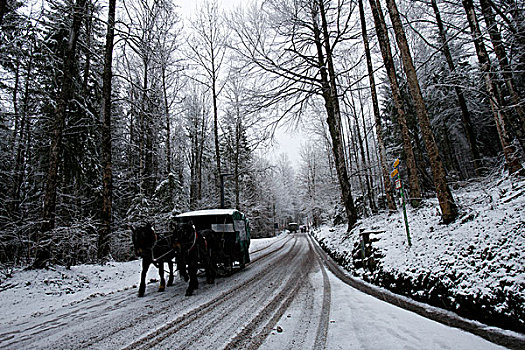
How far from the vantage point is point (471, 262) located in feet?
11.0

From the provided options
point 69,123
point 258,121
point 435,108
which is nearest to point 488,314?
point 258,121

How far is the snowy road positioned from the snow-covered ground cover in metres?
0.52

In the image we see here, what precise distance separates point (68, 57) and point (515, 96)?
1410 cm

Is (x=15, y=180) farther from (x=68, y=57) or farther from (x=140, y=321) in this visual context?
(x=140, y=321)

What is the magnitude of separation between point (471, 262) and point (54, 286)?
8.41m

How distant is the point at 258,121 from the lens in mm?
11750

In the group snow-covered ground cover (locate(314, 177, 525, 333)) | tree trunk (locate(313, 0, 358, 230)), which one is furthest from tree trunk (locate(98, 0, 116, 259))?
tree trunk (locate(313, 0, 358, 230))

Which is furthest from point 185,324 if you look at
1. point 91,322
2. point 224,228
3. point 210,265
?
point 224,228

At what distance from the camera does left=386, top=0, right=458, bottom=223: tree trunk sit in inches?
201

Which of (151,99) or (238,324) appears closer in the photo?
(238,324)

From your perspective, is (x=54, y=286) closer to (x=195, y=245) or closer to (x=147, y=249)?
(x=147, y=249)

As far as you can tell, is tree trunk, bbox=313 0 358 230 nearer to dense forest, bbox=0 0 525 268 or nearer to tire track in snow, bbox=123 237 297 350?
dense forest, bbox=0 0 525 268

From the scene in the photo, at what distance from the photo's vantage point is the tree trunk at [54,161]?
20.5 ft

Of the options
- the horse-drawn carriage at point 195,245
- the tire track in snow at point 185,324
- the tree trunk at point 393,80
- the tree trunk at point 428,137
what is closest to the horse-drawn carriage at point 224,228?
the horse-drawn carriage at point 195,245
